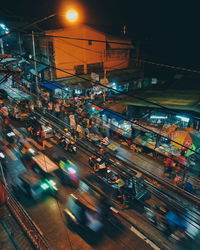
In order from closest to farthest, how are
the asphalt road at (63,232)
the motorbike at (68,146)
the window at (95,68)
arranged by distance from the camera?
the asphalt road at (63,232), the motorbike at (68,146), the window at (95,68)

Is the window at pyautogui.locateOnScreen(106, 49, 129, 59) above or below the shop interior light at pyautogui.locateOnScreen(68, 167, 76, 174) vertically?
above

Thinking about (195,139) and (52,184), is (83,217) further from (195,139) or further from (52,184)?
(195,139)

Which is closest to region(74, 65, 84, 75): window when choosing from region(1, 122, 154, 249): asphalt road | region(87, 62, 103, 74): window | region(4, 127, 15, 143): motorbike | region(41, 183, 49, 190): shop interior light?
region(87, 62, 103, 74): window

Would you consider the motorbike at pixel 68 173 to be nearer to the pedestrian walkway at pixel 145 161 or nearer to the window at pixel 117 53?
the pedestrian walkway at pixel 145 161

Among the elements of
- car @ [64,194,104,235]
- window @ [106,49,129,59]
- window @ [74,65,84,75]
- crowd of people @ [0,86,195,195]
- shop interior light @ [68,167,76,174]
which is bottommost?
car @ [64,194,104,235]

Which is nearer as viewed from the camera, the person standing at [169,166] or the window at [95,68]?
the person standing at [169,166]

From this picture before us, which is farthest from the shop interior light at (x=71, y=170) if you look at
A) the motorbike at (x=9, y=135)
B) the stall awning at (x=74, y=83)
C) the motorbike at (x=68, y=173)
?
the stall awning at (x=74, y=83)

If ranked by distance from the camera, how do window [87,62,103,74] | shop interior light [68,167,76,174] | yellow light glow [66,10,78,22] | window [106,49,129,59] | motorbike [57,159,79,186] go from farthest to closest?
window [106,49,129,59], window [87,62,103,74], shop interior light [68,167,76,174], motorbike [57,159,79,186], yellow light glow [66,10,78,22]

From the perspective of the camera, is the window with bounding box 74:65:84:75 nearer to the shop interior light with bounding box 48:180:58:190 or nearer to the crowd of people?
the crowd of people

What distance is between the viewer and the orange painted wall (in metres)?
22.6

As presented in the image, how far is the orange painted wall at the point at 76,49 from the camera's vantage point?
22562 millimetres

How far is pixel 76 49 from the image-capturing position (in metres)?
24.5

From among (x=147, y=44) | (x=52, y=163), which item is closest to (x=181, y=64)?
(x=147, y=44)

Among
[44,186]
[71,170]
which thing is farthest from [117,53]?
[44,186]
